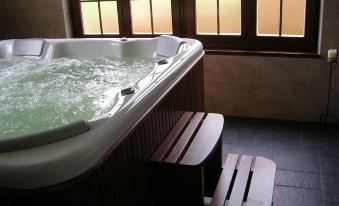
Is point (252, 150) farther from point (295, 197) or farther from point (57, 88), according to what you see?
point (57, 88)

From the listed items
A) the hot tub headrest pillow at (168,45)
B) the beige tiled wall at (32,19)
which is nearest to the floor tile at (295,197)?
the hot tub headrest pillow at (168,45)

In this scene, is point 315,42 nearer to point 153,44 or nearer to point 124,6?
point 153,44

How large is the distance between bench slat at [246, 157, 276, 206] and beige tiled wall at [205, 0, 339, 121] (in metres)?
1.09

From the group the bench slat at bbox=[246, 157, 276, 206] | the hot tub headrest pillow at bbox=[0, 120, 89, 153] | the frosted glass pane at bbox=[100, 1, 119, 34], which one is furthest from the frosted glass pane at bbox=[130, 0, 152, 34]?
the hot tub headrest pillow at bbox=[0, 120, 89, 153]

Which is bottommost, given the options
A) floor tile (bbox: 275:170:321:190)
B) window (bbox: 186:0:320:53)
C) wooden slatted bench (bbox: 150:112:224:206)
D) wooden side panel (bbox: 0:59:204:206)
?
floor tile (bbox: 275:170:321:190)

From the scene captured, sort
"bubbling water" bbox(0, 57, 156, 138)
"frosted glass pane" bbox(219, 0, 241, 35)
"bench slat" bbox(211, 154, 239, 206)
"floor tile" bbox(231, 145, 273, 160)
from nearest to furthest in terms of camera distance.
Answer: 1. "bench slat" bbox(211, 154, 239, 206)
2. "bubbling water" bbox(0, 57, 156, 138)
3. "floor tile" bbox(231, 145, 273, 160)
4. "frosted glass pane" bbox(219, 0, 241, 35)

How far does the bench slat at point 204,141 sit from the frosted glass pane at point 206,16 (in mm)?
1175

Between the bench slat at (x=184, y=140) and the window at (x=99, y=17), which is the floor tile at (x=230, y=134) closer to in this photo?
the bench slat at (x=184, y=140)

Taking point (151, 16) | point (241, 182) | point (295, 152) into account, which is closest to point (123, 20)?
point (151, 16)

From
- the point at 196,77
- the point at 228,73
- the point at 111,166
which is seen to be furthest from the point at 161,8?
the point at 111,166

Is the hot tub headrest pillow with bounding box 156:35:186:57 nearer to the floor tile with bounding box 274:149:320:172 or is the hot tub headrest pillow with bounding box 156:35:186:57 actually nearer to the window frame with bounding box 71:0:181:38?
the window frame with bounding box 71:0:181:38

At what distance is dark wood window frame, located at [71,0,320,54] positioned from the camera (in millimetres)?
2703

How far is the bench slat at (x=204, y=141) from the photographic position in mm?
1529

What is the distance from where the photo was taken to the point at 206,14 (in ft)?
9.71
